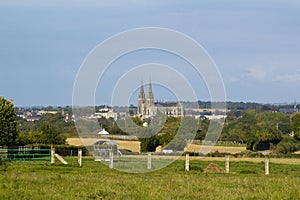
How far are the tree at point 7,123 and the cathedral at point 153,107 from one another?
41.7 ft

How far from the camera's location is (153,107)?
35.0 m

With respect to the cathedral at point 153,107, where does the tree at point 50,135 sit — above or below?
below

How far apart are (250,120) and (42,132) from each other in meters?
50.7

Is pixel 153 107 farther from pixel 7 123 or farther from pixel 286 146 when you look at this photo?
pixel 286 146

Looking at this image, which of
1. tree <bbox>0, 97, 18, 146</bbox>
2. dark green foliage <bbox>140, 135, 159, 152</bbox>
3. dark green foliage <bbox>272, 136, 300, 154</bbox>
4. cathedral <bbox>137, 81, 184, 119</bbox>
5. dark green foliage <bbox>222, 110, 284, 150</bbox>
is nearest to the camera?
cathedral <bbox>137, 81, 184, 119</bbox>

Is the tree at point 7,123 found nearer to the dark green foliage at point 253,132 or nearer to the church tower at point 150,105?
the church tower at point 150,105

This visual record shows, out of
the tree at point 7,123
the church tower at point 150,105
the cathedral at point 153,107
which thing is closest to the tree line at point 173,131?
the tree at point 7,123

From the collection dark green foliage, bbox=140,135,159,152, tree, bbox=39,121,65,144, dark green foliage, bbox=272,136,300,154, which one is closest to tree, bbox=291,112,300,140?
dark green foliage, bbox=272,136,300,154

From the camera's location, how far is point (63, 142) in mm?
A: 56312

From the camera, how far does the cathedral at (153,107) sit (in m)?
31.7

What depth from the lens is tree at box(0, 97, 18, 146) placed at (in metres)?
41.9

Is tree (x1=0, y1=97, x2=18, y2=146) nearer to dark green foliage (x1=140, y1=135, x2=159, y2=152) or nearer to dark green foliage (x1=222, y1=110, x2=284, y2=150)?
dark green foliage (x1=140, y1=135, x2=159, y2=152)

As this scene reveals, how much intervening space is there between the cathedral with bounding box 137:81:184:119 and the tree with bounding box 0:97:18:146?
12.7 m

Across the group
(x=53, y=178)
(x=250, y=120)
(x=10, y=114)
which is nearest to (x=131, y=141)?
(x=10, y=114)
